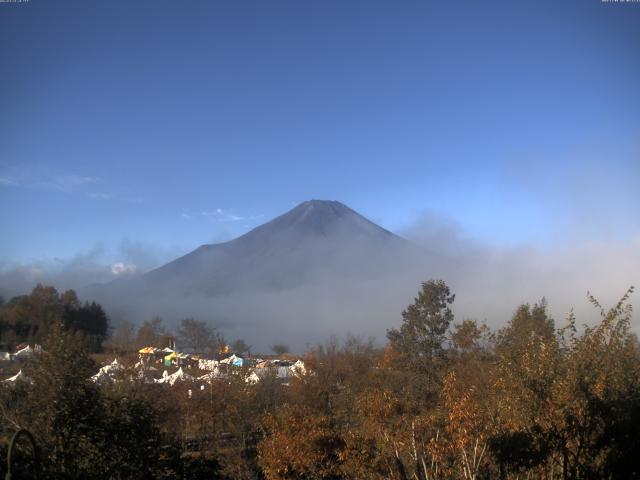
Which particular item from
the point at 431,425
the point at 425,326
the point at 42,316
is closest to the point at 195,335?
the point at 42,316

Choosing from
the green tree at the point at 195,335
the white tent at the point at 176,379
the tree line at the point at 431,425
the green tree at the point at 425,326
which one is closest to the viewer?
the tree line at the point at 431,425

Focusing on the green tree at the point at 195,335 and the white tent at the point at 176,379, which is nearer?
the white tent at the point at 176,379

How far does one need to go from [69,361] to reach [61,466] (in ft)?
6.40

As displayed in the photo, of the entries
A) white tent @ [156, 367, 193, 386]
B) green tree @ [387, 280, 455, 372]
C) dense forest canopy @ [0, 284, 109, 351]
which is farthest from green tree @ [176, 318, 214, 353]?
green tree @ [387, 280, 455, 372]

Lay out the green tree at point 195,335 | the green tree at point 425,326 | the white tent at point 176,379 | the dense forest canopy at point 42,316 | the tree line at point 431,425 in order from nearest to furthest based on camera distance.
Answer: the tree line at point 431,425 → the white tent at point 176,379 → the green tree at point 425,326 → the dense forest canopy at point 42,316 → the green tree at point 195,335

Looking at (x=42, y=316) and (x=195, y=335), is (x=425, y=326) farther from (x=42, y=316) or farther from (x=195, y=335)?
(x=195, y=335)

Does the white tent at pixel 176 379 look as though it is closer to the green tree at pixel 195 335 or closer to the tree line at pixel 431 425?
the tree line at pixel 431 425

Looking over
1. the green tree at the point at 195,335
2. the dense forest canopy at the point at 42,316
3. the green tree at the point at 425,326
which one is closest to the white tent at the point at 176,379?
the green tree at the point at 425,326

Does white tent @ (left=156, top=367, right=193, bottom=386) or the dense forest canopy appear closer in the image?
white tent @ (left=156, top=367, right=193, bottom=386)

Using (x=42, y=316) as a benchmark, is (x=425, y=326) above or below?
below

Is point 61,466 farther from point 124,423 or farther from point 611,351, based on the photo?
point 611,351

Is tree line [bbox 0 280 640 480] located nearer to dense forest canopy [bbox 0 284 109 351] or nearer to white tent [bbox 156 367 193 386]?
white tent [bbox 156 367 193 386]

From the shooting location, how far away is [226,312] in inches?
7667

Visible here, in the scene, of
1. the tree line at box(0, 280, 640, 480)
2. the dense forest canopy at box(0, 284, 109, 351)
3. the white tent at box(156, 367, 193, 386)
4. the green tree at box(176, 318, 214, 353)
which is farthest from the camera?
the green tree at box(176, 318, 214, 353)
